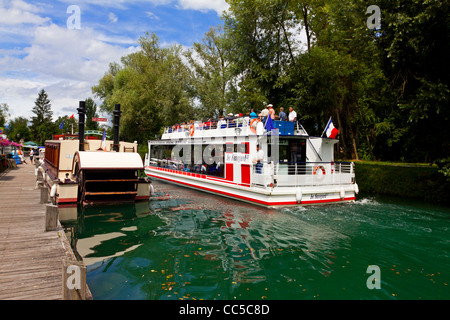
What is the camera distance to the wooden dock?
17.4ft

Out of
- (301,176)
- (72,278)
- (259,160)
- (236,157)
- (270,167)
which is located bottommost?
(72,278)

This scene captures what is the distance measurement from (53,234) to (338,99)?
25994 mm

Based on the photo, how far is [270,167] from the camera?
46.2 feet

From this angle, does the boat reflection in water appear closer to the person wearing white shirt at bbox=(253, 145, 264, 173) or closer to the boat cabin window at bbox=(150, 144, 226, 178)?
the person wearing white shirt at bbox=(253, 145, 264, 173)

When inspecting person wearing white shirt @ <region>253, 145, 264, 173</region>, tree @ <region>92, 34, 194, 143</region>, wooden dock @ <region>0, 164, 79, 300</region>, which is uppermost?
tree @ <region>92, 34, 194, 143</region>

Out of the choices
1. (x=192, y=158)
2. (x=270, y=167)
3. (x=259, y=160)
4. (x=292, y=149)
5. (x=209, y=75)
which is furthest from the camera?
(x=209, y=75)

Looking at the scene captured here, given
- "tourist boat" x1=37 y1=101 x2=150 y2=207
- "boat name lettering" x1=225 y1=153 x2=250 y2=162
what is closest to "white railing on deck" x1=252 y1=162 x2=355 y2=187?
"boat name lettering" x1=225 y1=153 x2=250 y2=162

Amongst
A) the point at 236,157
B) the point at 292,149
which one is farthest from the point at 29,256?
the point at 292,149

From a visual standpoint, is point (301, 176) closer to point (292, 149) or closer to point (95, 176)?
point (292, 149)

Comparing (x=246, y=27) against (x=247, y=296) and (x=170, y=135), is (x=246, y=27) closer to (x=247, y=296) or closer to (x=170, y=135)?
(x=170, y=135)

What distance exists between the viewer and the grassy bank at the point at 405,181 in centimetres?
1711

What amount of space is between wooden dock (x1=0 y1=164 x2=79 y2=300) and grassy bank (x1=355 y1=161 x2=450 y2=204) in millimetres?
18406

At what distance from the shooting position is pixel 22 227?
9.02 meters

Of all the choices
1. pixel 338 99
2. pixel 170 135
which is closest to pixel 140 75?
pixel 170 135
